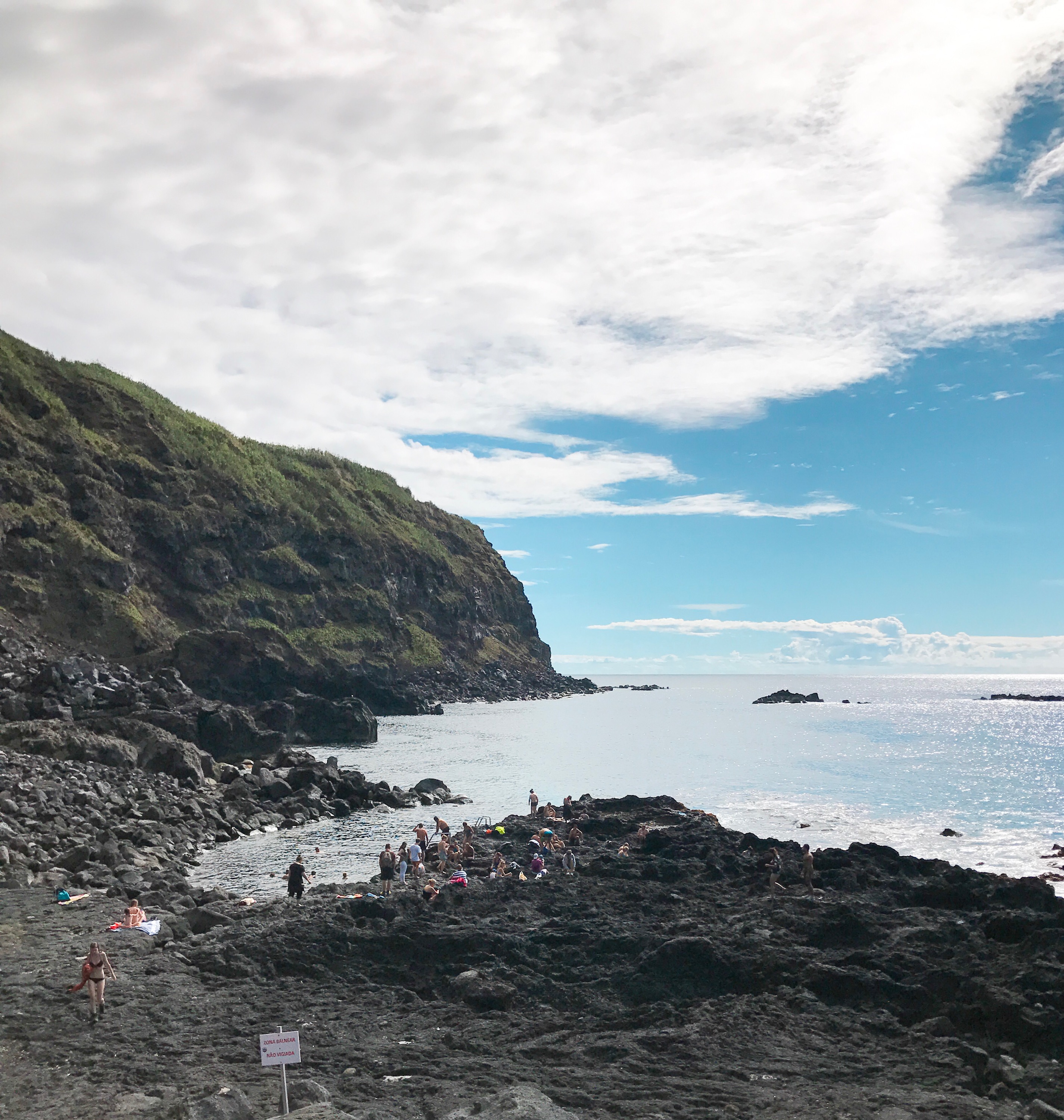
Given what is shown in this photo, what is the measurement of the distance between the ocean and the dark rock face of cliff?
49.7ft

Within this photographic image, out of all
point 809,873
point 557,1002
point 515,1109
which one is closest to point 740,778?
point 809,873

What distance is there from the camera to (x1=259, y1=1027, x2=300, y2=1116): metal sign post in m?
11.7

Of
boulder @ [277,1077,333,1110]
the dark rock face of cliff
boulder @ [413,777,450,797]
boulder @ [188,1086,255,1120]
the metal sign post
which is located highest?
the dark rock face of cliff

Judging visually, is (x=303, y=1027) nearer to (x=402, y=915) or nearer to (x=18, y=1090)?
(x=18, y=1090)

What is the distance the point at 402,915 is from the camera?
73.0ft

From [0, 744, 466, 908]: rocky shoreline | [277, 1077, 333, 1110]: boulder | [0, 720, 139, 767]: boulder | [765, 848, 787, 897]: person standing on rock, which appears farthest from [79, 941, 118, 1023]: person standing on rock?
[0, 720, 139, 767]: boulder

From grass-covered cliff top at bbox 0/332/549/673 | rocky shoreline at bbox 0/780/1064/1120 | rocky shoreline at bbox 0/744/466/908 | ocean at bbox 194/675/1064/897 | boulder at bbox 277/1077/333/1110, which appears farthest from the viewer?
grass-covered cliff top at bbox 0/332/549/673

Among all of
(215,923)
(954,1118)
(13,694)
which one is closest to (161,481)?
(13,694)

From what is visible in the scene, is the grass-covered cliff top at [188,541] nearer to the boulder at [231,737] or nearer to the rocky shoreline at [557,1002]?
the boulder at [231,737]

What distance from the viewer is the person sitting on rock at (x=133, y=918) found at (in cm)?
2116

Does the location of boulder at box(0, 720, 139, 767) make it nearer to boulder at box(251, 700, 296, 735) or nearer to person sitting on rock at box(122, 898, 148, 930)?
person sitting on rock at box(122, 898, 148, 930)

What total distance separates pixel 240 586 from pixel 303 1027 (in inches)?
4113

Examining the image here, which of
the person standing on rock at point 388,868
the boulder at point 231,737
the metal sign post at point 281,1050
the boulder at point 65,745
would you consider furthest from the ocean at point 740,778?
the metal sign post at point 281,1050

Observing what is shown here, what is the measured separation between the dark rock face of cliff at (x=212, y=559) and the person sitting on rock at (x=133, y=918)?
199ft
